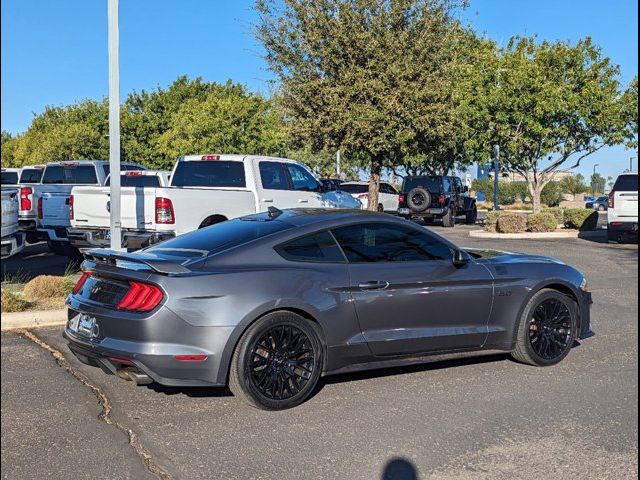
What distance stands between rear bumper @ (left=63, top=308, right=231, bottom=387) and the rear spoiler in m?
0.32

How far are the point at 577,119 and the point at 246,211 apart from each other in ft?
55.4

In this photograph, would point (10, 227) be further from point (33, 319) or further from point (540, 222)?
point (540, 222)

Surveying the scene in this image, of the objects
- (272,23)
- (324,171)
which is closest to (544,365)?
(272,23)

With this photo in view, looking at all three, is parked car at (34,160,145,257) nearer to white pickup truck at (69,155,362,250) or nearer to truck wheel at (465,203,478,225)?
white pickup truck at (69,155,362,250)

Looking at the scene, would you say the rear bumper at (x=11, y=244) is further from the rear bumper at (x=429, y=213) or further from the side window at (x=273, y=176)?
the rear bumper at (x=429, y=213)

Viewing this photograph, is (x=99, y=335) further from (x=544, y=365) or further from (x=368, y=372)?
(x=544, y=365)

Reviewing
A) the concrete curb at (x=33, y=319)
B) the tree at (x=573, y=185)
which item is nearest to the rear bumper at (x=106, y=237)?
the concrete curb at (x=33, y=319)

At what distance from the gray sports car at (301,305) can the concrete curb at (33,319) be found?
283cm

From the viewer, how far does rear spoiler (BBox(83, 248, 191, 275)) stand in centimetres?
495

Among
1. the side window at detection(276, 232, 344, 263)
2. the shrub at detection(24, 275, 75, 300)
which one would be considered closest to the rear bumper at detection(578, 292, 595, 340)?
the side window at detection(276, 232, 344, 263)

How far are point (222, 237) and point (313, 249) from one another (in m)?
0.74

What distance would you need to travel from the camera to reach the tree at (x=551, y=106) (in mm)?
24172

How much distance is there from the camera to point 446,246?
611 centimetres

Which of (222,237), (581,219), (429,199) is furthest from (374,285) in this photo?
(429,199)
